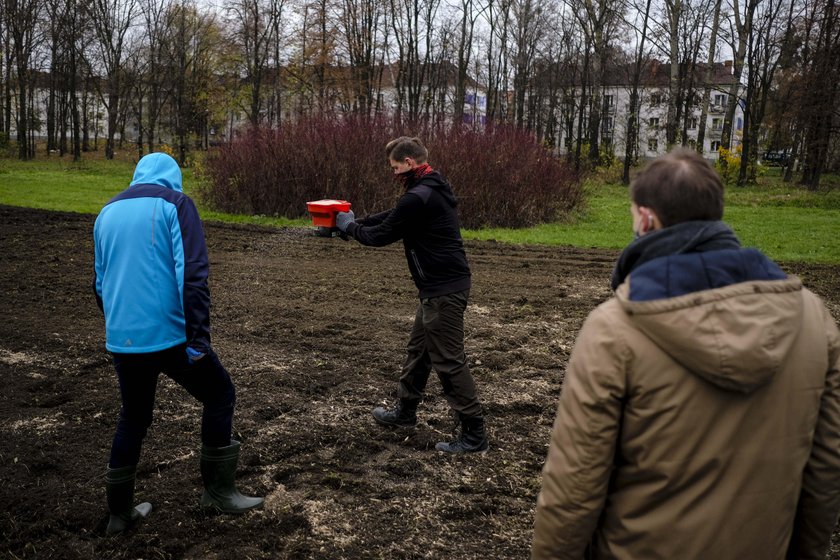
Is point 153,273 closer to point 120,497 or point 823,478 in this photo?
point 120,497

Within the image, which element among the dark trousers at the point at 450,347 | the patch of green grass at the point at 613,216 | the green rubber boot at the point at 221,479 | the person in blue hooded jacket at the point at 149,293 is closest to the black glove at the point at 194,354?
the person in blue hooded jacket at the point at 149,293

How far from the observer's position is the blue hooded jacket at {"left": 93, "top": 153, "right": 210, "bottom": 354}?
11.6ft

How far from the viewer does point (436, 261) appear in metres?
4.81

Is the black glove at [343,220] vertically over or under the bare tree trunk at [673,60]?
under

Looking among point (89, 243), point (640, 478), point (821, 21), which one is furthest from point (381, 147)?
point (821, 21)

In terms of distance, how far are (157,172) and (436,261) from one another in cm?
184

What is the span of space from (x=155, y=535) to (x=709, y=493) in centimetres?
292

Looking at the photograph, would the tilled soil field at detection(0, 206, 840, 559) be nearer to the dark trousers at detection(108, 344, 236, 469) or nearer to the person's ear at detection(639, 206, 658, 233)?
the dark trousers at detection(108, 344, 236, 469)

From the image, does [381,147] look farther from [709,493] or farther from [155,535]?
[709,493]

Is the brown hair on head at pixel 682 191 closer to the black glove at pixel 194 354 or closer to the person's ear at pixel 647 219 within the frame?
the person's ear at pixel 647 219

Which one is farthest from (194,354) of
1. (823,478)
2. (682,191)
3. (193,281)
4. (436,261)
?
(823,478)

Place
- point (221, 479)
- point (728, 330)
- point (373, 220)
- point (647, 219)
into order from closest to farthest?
point (728, 330) → point (647, 219) → point (221, 479) → point (373, 220)

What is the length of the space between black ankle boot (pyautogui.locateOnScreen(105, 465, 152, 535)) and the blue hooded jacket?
68 cm

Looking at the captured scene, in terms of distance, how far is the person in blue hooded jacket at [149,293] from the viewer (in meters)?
3.54
